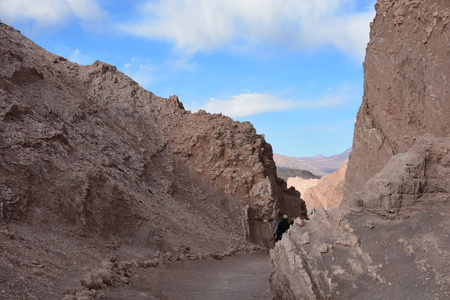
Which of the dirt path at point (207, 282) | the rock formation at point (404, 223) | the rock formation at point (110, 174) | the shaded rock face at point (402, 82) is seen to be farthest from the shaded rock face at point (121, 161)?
the shaded rock face at point (402, 82)

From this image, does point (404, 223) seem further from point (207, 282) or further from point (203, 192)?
point (203, 192)

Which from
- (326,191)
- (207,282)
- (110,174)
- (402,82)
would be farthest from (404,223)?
(326,191)

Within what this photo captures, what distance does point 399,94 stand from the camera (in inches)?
364

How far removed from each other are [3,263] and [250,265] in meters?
6.64

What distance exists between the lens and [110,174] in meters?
12.7

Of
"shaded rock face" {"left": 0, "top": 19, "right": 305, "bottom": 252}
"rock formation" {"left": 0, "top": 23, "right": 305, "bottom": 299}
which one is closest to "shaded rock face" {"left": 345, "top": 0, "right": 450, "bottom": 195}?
"rock formation" {"left": 0, "top": 23, "right": 305, "bottom": 299}

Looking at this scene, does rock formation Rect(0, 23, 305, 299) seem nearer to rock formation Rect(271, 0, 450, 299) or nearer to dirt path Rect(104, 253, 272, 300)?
dirt path Rect(104, 253, 272, 300)

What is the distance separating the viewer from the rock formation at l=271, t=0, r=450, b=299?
487cm

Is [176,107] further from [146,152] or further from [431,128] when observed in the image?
[431,128]

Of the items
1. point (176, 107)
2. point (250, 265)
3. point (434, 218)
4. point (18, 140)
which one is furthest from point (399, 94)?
point (176, 107)

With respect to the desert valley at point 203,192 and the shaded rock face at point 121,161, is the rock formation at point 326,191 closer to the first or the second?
the shaded rock face at point 121,161

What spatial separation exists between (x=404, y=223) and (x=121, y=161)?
1061 centimetres

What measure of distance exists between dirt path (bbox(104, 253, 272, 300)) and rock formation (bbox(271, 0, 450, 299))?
4.45 ft

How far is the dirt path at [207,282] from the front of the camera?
703cm
